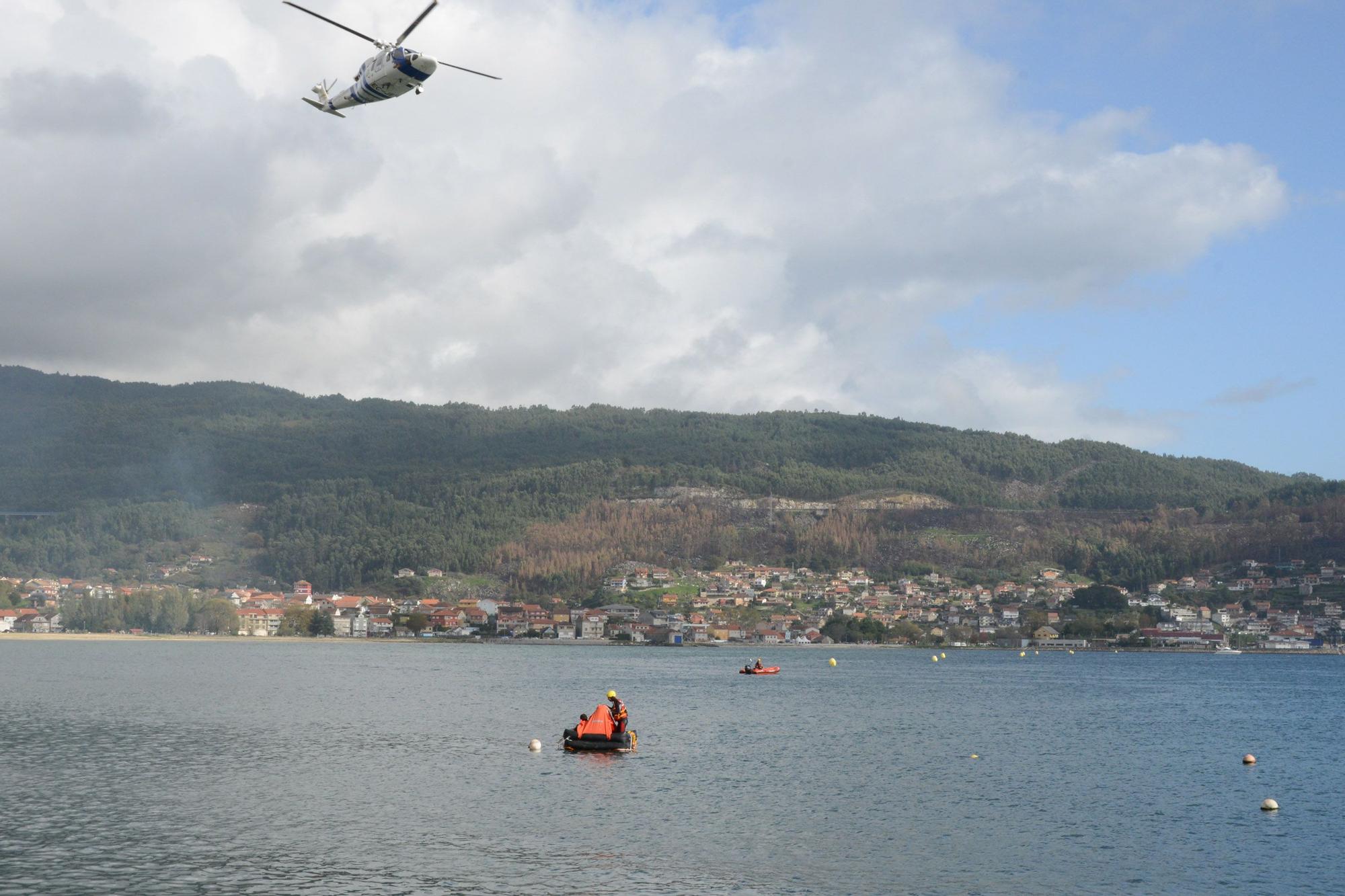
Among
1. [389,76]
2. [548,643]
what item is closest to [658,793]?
[389,76]

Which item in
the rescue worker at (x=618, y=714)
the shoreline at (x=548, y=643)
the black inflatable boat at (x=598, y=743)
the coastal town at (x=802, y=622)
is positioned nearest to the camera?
the black inflatable boat at (x=598, y=743)

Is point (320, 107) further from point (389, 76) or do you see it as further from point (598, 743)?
point (598, 743)

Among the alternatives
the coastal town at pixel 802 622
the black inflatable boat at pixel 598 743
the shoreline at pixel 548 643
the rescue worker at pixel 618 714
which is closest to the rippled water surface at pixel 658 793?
the black inflatable boat at pixel 598 743

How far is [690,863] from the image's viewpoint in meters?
28.2

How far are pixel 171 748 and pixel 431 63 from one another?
1025 inches

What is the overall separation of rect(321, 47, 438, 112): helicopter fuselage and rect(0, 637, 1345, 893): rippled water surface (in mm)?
19762

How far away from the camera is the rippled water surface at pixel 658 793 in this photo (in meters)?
27.2

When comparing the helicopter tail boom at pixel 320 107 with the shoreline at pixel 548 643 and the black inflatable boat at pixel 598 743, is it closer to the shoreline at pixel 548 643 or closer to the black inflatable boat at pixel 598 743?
the black inflatable boat at pixel 598 743

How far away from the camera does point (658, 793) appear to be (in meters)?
38.0

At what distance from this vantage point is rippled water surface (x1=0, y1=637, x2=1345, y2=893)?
2716cm

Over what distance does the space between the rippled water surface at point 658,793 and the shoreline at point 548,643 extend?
95.1 m

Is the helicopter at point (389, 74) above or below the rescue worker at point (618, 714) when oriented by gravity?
above

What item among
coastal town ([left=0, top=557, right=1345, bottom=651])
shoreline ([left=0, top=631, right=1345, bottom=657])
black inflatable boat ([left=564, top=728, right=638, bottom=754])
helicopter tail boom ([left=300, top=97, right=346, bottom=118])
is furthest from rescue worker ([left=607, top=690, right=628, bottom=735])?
coastal town ([left=0, top=557, right=1345, bottom=651])

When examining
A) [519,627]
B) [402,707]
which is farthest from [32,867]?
[519,627]
